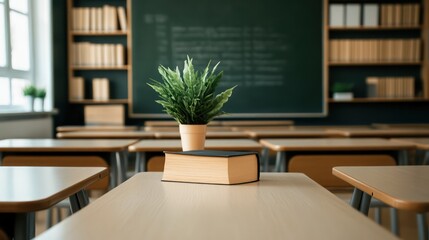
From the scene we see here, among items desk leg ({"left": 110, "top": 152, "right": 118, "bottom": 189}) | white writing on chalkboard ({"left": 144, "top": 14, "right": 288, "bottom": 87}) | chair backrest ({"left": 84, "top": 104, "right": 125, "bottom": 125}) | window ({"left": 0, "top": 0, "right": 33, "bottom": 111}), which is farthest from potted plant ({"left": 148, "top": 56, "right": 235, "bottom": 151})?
white writing on chalkboard ({"left": 144, "top": 14, "right": 288, "bottom": 87})

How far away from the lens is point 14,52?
17.1ft

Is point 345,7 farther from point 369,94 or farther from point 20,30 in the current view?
point 20,30

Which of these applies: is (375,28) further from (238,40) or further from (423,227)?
(423,227)

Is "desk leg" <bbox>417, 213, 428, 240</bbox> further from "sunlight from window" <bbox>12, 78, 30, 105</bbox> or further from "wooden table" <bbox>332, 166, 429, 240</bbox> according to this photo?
"sunlight from window" <bbox>12, 78, 30, 105</bbox>

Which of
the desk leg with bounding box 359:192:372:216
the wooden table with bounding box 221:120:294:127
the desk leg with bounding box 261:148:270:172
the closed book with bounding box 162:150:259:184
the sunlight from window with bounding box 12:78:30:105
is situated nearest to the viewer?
the closed book with bounding box 162:150:259:184

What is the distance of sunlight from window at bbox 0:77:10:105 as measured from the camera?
4920 millimetres

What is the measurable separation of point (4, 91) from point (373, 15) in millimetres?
4365

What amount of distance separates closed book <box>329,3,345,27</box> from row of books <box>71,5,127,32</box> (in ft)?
8.43

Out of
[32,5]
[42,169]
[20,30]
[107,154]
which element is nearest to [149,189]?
[42,169]

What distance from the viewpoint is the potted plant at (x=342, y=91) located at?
6277 millimetres

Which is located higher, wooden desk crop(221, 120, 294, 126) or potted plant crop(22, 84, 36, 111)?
potted plant crop(22, 84, 36, 111)

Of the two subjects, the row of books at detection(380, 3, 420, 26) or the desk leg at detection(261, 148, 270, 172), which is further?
the row of books at detection(380, 3, 420, 26)

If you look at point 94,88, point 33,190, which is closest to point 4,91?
point 94,88

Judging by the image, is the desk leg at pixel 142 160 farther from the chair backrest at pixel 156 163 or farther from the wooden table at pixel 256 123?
the wooden table at pixel 256 123
